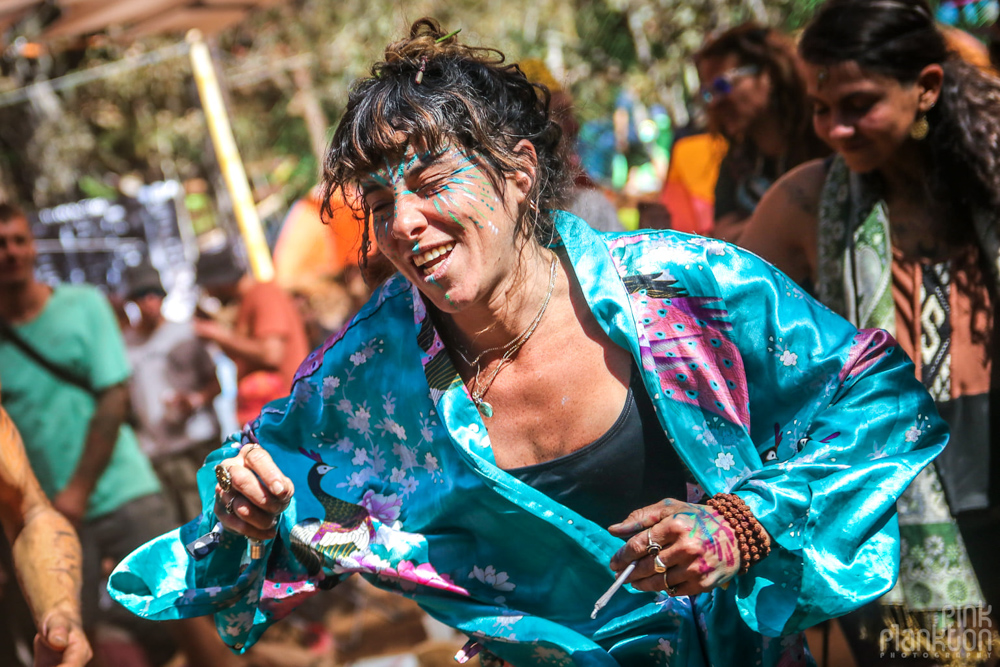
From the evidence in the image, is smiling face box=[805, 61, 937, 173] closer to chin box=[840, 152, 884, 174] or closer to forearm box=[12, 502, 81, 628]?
chin box=[840, 152, 884, 174]

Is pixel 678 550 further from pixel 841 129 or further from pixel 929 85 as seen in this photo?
pixel 929 85

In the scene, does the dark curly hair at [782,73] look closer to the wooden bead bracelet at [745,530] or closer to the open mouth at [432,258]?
the open mouth at [432,258]

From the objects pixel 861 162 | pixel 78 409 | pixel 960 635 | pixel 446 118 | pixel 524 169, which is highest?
pixel 446 118

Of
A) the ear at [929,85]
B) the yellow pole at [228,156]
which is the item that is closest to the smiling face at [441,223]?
the ear at [929,85]

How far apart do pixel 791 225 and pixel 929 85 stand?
455 millimetres

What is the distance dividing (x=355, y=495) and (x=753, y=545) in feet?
2.74

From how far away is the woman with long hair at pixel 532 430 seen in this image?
1.50 meters

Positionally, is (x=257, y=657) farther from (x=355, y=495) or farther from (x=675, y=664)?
(x=675, y=664)

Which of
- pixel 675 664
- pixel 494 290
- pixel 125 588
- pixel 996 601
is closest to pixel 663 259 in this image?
pixel 494 290

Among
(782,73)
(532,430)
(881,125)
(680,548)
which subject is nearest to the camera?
(680,548)

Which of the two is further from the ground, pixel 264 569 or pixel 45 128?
pixel 45 128

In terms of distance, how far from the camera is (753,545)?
1.37m

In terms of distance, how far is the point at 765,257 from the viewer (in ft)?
7.80

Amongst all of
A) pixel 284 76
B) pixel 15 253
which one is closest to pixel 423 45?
pixel 15 253
